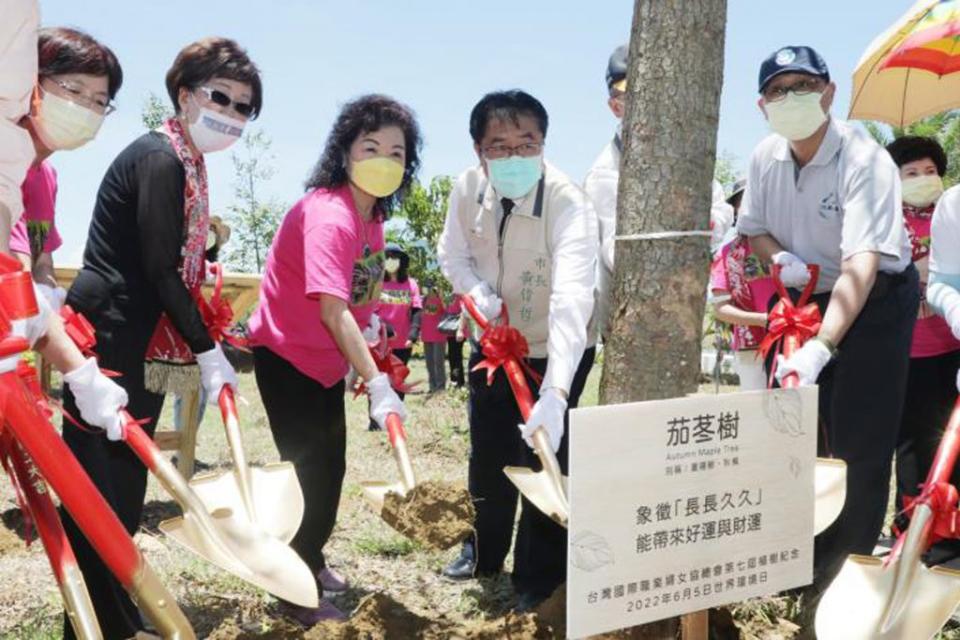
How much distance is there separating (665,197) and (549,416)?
871 mm

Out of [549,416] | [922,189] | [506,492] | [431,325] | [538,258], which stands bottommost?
[431,325]

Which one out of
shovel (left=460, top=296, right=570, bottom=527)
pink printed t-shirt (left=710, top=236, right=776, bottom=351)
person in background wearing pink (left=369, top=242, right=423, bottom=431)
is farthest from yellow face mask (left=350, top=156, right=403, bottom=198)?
person in background wearing pink (left=369, top=242, right=423, bottom=431)

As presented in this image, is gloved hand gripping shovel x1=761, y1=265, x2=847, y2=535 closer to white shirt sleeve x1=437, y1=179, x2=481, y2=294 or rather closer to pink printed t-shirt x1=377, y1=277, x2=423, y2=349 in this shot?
white shirt sleeve x1=437, y1=179, x2=481, y2=294

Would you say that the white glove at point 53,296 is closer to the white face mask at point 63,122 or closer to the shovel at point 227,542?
the white face mask at point 63,122

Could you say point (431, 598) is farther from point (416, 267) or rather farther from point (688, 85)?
point (416, 267)

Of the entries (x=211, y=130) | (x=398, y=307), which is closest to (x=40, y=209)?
(x=211, y=130)

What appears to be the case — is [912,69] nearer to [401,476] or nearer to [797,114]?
[797,114]

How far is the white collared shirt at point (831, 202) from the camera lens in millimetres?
2676

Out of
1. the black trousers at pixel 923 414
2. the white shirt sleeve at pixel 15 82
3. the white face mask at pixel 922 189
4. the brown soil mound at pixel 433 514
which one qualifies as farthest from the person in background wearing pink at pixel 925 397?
the white shirt sleeve at pixel 15 82

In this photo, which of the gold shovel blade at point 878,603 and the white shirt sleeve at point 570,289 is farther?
the white shirt sleeve at point 570,289

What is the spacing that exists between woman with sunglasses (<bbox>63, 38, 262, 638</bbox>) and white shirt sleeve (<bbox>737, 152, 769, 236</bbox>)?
1797mm

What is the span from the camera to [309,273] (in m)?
2.76

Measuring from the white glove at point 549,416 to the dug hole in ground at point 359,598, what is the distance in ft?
0.98

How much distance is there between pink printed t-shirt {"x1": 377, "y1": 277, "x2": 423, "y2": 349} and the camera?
9.07 meters
